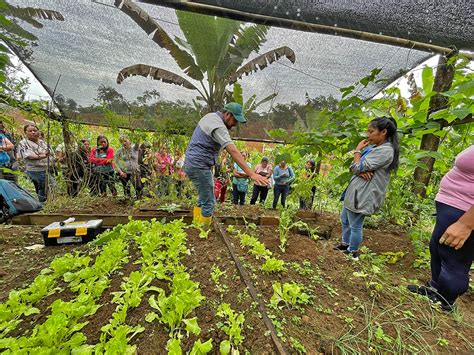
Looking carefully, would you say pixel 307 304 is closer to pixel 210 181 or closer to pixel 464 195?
pixel 464 195

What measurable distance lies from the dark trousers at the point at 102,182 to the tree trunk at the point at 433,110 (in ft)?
18.0

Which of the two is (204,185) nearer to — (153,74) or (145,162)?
(145,162)

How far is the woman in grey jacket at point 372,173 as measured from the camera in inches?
84.7

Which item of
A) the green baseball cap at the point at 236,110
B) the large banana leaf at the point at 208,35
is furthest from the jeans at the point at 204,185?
the large banana leaf at the point at 208,35

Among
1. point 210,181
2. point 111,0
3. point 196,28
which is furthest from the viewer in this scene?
point 196,28

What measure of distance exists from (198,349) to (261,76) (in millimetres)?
4350

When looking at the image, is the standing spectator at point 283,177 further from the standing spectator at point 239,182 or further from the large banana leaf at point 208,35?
the large banana leaf at point 208,35

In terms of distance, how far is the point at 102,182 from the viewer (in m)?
4.86

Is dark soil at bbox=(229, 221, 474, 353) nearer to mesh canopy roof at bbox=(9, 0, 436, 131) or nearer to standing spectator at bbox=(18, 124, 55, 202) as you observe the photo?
mesh canopy roof at bbox=(9, 0, 436, 131)

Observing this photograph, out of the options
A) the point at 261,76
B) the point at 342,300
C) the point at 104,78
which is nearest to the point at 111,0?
the point at 104,78

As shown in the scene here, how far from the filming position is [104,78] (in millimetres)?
4238

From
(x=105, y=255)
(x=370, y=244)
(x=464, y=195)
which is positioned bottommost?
(x=370, y=244)

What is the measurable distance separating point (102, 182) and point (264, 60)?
4.40 m

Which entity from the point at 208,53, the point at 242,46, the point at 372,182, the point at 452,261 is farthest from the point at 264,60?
the point at 452,261
